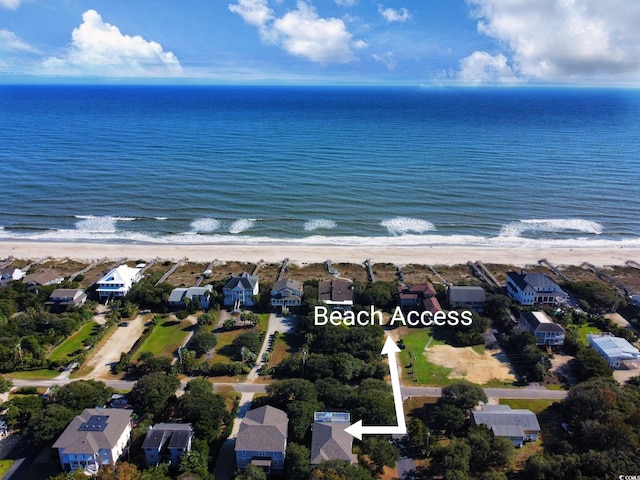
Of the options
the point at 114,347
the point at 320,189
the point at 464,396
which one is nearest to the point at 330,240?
the point at 320,189

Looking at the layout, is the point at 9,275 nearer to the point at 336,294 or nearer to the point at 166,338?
the point at 166,338

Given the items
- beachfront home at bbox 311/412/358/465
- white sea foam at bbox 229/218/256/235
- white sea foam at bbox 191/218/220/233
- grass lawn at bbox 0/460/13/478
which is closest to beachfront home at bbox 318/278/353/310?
beachfront home at bbox 311/412/358/465

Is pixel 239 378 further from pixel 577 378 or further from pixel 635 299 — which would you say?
pixel 635 299

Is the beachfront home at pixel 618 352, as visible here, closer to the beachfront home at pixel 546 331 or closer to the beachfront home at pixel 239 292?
the beachfront home at pixel 546 331

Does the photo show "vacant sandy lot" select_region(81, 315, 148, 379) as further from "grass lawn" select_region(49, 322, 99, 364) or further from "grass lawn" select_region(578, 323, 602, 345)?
"grass lawn" select_region(578, 323, 602, 345)

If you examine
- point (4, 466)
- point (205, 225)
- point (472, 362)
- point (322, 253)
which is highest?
point (205, 225)

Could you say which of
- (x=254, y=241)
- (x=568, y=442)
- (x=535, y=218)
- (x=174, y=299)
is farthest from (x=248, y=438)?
(x=535, y=218)

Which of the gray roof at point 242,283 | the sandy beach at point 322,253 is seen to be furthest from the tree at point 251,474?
the sandy beach at point 322,253
